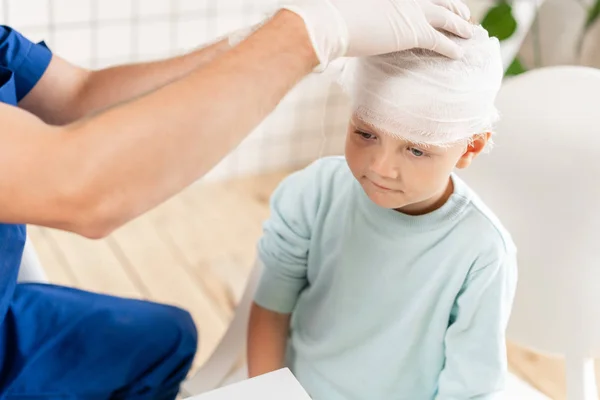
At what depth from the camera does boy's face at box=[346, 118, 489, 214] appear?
932mm

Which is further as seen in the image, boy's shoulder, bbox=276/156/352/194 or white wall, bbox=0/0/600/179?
white wall, bbox=0/0/600/179

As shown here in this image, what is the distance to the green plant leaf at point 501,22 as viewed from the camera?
2018mm

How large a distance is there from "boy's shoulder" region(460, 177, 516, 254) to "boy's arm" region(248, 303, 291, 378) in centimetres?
36

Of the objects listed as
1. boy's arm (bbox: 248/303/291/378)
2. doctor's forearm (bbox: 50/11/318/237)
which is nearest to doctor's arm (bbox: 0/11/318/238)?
doctor's forearm (bbox: 50/11/318/237)

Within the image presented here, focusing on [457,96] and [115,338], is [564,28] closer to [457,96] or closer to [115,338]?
[457,96]

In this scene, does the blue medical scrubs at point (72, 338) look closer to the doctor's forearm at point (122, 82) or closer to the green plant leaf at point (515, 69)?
the doctor's forearm at point (122, 82)

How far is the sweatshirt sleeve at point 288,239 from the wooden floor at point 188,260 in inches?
31.7

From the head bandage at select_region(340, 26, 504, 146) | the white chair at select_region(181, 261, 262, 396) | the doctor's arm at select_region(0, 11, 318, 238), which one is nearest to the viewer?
the doctor's arm at select_region(0, 11, 318, 238)

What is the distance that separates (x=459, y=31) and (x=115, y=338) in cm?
A: 73

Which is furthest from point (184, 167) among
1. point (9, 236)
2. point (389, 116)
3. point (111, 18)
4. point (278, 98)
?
point (111, 18)

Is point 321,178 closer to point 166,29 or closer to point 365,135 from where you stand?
point 365,135

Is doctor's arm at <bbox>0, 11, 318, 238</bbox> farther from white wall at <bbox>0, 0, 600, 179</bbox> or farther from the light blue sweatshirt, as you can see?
white wall at <bbox>0, 0, 600, 179</bbox>

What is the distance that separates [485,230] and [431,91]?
23 cm

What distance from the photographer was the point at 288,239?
1.11m
